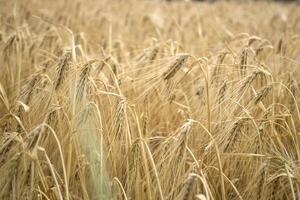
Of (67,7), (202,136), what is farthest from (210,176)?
(67,7)

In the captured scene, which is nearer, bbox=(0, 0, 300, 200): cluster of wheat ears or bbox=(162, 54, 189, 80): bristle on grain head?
bbox=(0, 0, 300, 200): cluster of wheat ears

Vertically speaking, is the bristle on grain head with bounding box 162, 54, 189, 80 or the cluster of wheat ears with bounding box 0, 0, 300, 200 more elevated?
the bristle on grain head with bounding box 162, 54, 189, 80

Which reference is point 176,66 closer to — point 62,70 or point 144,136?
point 144,136

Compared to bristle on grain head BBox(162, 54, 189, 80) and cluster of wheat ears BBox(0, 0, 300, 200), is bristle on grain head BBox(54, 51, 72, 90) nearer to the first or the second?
cluster of wheat ears BBox(0, 0, 300, 200)

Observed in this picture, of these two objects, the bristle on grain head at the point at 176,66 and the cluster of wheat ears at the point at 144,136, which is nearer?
the cluster of wheat ears at the point at 144,136

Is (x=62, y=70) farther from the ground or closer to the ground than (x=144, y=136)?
farther from the ground

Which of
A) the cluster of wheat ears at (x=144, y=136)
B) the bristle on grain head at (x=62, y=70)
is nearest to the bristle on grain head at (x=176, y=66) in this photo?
the cluster of wheat ears at (x=144, y=136)

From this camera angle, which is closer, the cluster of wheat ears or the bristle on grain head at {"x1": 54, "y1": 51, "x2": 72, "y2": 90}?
the cluster of wheat ears

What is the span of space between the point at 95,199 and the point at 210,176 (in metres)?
0.38

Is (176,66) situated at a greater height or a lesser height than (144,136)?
greater

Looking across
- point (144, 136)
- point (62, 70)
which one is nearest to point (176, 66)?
point (144, 136)

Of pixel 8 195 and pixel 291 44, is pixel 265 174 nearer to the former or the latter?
pixel 8 195

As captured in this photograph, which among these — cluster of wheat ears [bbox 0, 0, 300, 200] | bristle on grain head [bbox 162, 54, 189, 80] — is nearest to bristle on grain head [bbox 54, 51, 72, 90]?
cluster of wheat ears [bbox 0, 0, 300, 200]

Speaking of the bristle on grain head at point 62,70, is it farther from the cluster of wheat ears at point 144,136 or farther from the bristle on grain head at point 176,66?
the bristle on grain head at point 176,66
